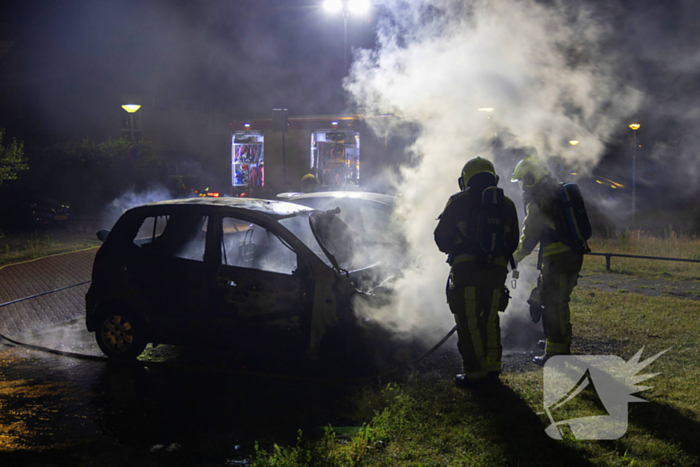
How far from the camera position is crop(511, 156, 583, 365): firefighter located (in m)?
4.24

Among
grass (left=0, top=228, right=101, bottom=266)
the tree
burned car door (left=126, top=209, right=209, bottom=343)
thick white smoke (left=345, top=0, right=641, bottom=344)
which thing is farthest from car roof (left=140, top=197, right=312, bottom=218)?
the tree

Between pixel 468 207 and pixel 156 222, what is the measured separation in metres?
3.08

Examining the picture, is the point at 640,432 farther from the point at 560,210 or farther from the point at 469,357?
the point at 560,210

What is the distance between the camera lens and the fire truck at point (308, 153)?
48.1ft

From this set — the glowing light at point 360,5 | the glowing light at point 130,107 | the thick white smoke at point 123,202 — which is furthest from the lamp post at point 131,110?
the glowing light at point 360,5

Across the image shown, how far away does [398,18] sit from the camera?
677cm

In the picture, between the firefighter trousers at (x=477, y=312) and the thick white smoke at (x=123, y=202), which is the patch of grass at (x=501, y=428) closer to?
the firefighter trousers at (x=477, y=312)

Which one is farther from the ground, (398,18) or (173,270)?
(398,18)

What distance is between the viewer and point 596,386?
12.6 feet

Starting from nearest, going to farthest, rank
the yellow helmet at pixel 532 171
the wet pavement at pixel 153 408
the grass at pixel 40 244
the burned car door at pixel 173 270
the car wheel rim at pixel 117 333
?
the wet pavement at pixel 153 408
the yellow helmet at pixel 532 171
the burned car door at pixel 173 270
the car wheel rim at pixel 117 333
the grass at pixel 40 244

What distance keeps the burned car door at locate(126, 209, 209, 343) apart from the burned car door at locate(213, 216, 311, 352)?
0.22 meters

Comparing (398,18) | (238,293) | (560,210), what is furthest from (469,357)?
(398,18)

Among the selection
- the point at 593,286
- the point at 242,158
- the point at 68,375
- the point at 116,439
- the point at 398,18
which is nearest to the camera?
the point at 116,439

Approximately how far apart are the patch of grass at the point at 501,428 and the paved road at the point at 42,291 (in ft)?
16.1
